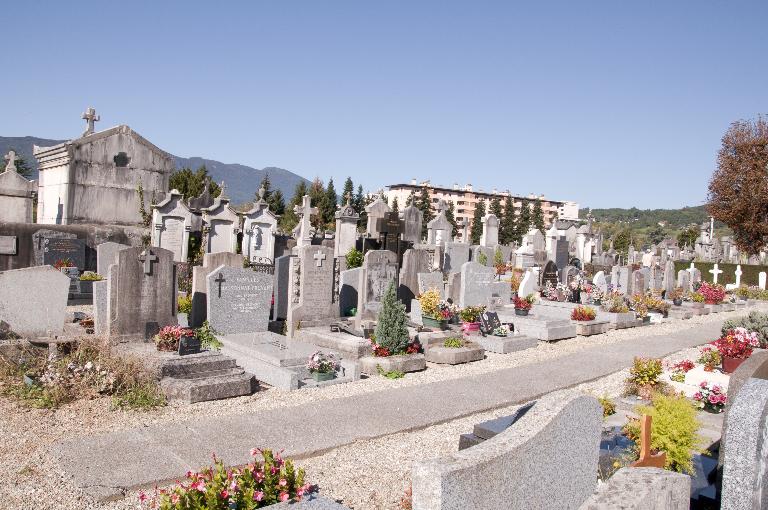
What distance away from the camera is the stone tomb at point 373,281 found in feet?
44.5

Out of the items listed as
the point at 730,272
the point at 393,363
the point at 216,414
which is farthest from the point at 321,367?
the point at 730,272

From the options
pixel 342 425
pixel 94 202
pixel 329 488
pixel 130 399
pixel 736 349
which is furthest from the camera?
pixel 94 202

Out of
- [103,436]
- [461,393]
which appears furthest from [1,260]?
[461,393]

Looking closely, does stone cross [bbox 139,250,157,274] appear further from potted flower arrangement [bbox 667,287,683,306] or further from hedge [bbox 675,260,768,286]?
hedge [bbox 675,260,768,286]

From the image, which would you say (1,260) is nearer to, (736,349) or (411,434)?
(411,434)

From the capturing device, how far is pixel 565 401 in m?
3.67

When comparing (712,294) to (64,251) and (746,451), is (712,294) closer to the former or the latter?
Result: (746,451)

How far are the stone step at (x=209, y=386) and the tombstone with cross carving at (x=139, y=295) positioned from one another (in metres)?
2.42

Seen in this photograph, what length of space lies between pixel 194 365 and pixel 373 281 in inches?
239

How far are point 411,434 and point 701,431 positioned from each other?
3567mm

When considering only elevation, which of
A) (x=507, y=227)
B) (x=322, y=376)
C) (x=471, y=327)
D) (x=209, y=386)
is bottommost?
(x=322, y=376)

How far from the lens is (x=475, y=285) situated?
53.7 ft

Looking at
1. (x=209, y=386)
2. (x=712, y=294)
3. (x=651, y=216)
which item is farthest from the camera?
(x=651, y=216)

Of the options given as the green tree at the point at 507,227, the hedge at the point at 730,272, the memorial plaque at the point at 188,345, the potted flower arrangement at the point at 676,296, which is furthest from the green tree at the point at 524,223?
the memorial plaque at the point at 188,345
